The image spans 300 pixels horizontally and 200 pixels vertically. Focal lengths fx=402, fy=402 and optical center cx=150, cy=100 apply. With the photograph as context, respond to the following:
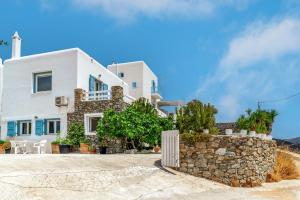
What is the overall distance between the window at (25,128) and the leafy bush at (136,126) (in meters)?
6.59

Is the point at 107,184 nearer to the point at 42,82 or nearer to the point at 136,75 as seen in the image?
the point at 42,82

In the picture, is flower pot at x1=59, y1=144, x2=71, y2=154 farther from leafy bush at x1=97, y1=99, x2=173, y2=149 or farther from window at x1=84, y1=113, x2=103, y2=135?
leafy bush at x1=97, y1=99, x2=173, y2=149

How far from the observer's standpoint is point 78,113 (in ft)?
91.6

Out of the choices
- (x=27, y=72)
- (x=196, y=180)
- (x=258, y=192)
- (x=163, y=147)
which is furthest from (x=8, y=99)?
(x=258, y=192)

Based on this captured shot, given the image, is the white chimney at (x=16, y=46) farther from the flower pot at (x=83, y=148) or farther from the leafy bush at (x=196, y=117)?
the leafy bush at (x=196, y=117)

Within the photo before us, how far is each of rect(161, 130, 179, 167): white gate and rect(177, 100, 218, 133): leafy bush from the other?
3.51 ft

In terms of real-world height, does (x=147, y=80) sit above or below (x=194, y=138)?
above

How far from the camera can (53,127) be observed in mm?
28562

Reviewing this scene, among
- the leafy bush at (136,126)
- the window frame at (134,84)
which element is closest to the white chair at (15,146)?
the leafy bush at (136,126)

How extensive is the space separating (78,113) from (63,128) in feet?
4.93

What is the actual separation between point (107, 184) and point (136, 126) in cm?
1202

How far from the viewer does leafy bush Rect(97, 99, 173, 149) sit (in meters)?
23.9

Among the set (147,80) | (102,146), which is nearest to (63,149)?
(102,146)

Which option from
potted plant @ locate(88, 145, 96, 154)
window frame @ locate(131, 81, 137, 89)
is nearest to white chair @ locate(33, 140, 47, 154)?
potted plant @ locate(88, 145, 96, 154)
